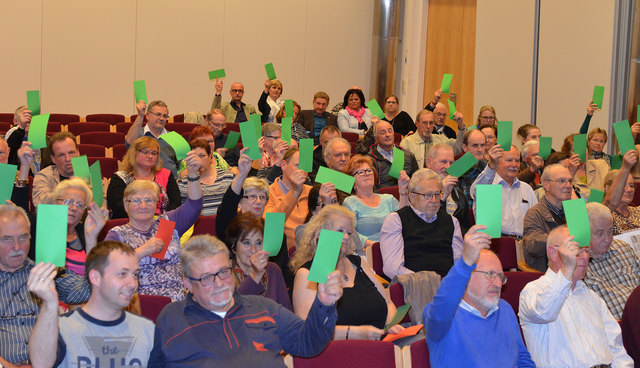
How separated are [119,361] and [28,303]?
71 centimetres

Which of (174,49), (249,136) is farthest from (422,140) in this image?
(174,49)

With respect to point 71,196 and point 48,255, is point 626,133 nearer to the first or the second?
point 71,196

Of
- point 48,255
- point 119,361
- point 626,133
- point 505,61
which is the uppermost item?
point 505,61

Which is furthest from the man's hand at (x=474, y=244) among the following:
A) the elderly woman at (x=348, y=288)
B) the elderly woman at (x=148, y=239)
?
the elderly woman at (x=148, y=239)

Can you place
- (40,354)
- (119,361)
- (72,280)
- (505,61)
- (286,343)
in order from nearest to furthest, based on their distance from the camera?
(40,354) < (119,361) < (286,343) < (72,280) < (505,61)

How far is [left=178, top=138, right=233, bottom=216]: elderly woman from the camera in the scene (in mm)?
5359

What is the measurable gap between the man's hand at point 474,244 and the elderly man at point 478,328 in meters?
0.24

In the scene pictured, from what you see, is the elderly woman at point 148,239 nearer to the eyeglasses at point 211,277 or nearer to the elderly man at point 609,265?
the eyeglasses at point 211,277

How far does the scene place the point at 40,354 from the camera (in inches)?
99.0

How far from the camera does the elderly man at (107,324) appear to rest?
2.67 meters

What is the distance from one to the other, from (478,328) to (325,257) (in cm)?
78

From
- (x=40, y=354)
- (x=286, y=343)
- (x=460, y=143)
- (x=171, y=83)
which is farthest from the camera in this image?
(x=171, y=83)

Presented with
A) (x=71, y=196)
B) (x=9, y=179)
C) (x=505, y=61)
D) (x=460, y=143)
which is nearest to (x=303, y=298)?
(x=71, y=196)

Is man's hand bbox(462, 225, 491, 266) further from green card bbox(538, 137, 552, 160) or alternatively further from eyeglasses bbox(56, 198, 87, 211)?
green card bbox(538, 137, 552, 160)
